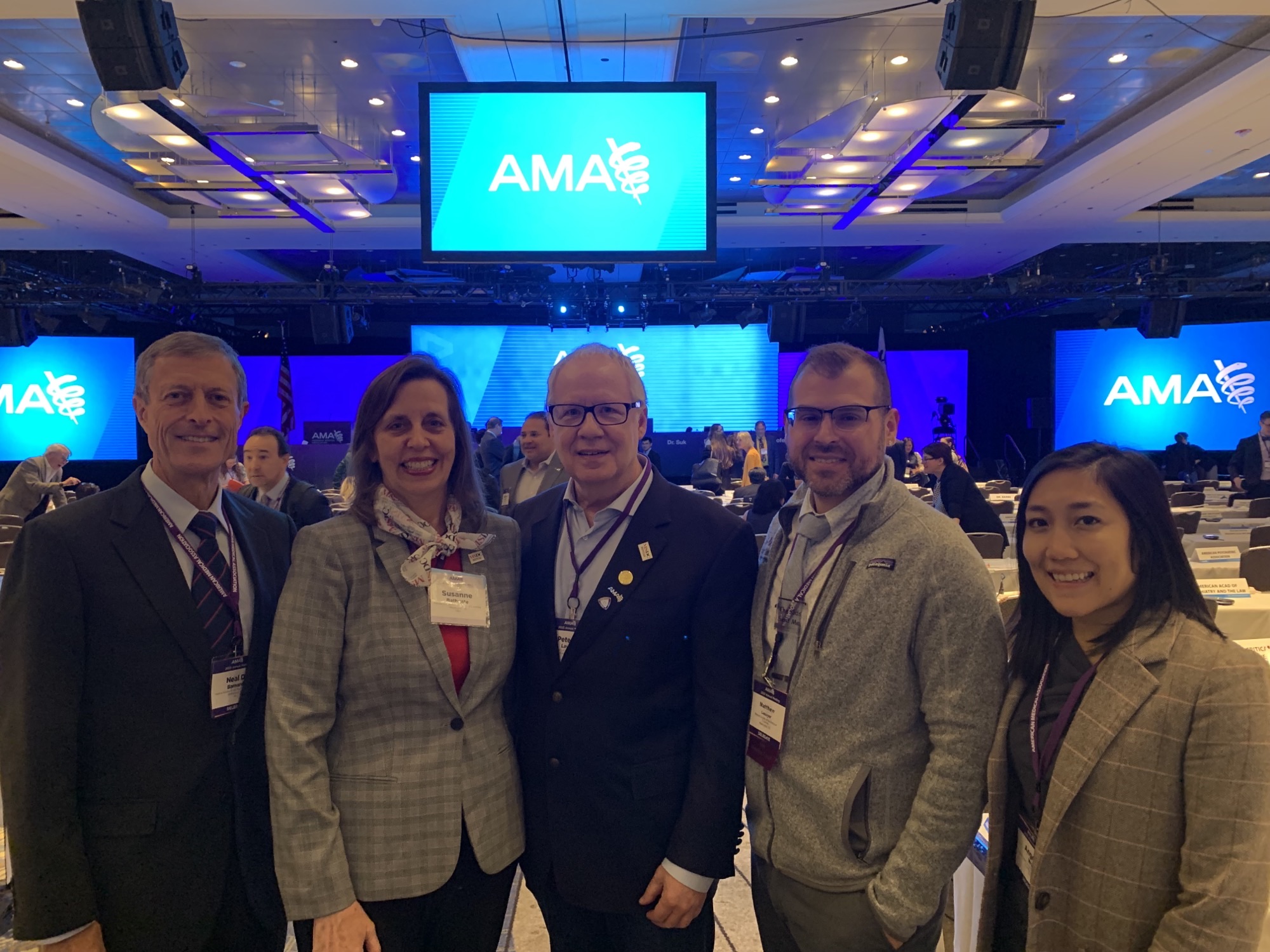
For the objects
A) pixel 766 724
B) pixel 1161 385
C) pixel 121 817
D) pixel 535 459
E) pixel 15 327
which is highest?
pixel 15 327

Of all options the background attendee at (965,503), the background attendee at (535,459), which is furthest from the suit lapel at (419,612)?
the background attendee at (965,503)

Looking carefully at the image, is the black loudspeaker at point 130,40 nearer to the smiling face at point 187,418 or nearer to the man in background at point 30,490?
the smiling face at point 187,418

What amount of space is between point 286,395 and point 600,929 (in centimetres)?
1781

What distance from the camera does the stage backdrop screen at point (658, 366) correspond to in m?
17.7

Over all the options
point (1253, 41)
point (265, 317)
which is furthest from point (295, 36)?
point (265, 317)

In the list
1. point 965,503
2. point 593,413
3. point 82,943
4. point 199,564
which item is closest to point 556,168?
point 593,413

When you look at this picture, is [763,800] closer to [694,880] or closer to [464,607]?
[694,880]

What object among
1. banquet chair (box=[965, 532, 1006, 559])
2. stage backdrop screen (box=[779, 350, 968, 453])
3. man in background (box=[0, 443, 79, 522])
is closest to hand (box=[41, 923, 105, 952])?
banquet chair (box=[965, 532, 1006, 559])

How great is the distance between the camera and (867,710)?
5.18 feet

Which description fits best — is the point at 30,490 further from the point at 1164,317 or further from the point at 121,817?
the point at 1164,317

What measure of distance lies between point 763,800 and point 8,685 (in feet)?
4.95

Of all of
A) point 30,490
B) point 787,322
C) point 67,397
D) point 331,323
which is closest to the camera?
point 30,490

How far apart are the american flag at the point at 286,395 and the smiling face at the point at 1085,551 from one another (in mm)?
17871

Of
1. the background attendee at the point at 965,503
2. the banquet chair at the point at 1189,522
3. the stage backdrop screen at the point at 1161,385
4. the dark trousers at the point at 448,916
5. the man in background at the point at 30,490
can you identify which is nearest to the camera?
the dark trousers at the point at 448,916
